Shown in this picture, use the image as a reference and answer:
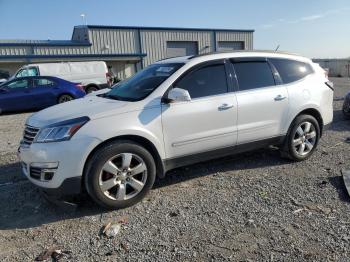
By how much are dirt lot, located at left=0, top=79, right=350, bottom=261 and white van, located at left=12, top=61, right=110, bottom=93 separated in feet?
45.2

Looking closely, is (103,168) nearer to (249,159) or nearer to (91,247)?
(91,247)

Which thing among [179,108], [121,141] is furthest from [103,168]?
[179,108]

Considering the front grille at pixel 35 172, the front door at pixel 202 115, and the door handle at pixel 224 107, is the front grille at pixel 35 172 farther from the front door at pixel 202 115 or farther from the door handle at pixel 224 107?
the door handle at pixel 224 107

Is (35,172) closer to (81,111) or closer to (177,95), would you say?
(81,111)

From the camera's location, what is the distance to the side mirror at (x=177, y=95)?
411cm

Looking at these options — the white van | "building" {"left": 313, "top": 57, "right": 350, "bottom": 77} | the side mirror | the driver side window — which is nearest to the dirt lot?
the side mirror

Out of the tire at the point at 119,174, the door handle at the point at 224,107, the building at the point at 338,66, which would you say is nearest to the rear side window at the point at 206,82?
the door handle at the point at 224,107

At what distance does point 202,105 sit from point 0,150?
463 centimetres

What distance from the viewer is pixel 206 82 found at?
460 cm

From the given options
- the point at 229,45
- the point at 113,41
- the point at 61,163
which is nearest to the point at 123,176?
the point at 61,163

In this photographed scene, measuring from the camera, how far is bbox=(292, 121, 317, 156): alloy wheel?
213 inches

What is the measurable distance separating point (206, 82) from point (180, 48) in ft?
98.5

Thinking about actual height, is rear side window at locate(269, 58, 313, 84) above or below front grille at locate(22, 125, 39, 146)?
above

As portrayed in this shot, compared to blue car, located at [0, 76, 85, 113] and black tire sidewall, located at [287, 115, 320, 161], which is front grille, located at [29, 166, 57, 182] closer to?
black tire sidewall, located at [287, 115, 320, 161]
